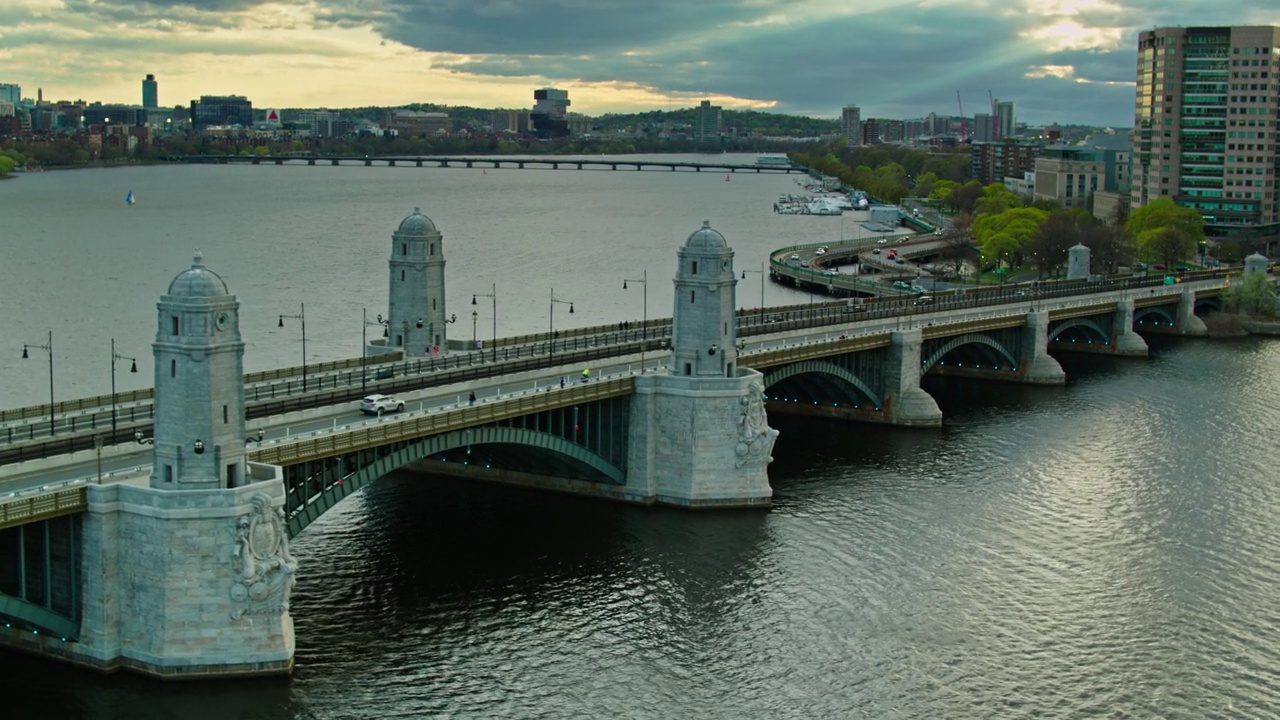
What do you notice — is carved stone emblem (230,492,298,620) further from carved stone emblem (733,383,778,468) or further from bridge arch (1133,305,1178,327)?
bridge arch (1133,305,1178,327)

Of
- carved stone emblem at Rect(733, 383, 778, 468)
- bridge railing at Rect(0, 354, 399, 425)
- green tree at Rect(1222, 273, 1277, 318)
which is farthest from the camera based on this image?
green tree at Rect(1222, 273, 1277, 318)

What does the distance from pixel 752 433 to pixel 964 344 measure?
156 ft

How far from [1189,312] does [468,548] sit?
323 feet

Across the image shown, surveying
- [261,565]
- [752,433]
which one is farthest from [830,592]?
[261,565]

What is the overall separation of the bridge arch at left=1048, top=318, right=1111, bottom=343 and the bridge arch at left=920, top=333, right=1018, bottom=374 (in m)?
9.13

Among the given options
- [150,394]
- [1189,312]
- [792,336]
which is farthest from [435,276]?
[1189,312]

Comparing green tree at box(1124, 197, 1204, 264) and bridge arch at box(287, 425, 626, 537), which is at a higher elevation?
green tree at box(1124, 197, 1204, 264)

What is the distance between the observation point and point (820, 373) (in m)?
97.8

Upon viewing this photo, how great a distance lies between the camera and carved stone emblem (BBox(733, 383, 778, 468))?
75.9 m

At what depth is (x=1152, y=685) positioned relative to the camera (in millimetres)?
56031

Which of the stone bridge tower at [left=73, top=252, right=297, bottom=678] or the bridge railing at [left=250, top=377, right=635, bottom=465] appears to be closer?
the stone bridge tower at [left=73, top=252, right=297, bottom=678]

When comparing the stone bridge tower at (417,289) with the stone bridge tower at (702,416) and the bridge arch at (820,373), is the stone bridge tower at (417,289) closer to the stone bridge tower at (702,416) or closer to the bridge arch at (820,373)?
the stone bridge tower at (702,416)

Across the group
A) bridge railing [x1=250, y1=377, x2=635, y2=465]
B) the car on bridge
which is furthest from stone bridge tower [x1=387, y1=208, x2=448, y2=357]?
the car on bridge

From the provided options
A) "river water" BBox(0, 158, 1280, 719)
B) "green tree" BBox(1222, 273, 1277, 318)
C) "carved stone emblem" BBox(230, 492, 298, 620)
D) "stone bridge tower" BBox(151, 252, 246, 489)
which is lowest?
"river water" BBox(0, 158, 1280, 719)
